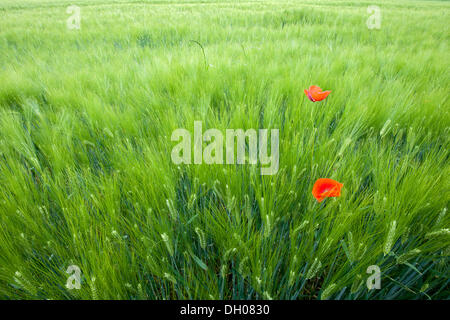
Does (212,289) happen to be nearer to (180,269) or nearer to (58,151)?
(180,269)

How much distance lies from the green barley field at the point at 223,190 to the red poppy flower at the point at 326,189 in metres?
→ 0.04

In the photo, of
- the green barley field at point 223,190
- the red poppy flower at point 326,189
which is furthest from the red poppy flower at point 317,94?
the red poppy flower at point 326,189

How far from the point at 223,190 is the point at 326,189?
247 millimetres

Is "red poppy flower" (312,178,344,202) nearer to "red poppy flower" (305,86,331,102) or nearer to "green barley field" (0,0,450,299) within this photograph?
"green barley field" (0,0,450,299)

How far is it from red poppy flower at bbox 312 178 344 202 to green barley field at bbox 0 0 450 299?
0.12ft

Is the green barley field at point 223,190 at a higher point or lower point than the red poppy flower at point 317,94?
lower

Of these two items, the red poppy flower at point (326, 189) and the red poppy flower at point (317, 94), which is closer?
the red poppy flower at point (326, 189)

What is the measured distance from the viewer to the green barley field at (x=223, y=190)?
1.41 feet

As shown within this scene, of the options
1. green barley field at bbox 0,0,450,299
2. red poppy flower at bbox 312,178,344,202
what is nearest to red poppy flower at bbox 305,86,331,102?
green barley field at bbox 0,0,450,299

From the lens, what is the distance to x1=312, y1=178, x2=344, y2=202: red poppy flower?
0.43 m

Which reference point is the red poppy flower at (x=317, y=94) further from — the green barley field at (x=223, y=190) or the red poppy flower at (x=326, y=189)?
the red poppy flower at (x=326, y=189)

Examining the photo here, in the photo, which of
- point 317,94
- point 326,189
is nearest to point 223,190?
point 326,189

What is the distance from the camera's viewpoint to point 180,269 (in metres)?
0.49
